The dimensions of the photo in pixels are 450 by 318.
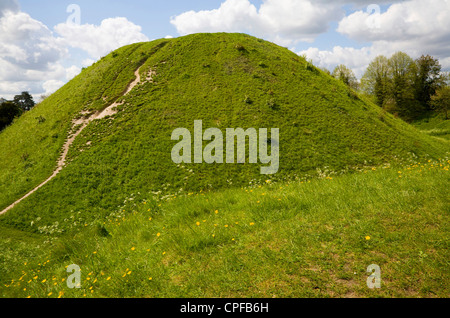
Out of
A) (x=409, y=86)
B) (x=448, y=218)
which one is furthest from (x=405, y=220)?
(x=409, y=86)

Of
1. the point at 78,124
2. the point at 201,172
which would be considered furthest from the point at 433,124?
the point at 78,124

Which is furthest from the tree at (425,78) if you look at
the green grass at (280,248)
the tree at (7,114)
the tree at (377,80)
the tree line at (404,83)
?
the tree at (7,114)

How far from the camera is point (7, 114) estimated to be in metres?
34.2

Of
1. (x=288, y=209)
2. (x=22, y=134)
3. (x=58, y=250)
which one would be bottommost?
(x=58, y=250)

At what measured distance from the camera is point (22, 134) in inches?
1057

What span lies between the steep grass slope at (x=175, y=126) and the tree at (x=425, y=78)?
56735 mm

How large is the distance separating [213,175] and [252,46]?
25.4m

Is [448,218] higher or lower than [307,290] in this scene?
higher

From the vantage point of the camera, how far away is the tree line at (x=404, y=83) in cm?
6366

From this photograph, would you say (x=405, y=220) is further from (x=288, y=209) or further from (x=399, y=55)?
(x=399, y=55)

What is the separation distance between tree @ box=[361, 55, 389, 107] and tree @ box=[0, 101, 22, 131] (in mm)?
82788

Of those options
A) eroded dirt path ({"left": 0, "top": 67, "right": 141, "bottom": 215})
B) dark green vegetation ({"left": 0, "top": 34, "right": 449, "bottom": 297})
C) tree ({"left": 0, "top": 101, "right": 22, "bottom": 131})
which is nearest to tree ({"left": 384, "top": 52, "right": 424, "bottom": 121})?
dark green vegetation ({"left": 0, "top": 34, "right": 449, "bottom": 297})

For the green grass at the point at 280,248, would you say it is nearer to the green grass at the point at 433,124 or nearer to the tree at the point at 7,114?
the tree at the point at 7,114

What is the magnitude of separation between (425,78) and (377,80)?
661 inches
